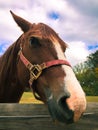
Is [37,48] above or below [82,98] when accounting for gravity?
above

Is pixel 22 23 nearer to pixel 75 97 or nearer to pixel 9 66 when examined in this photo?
pixel 9 66

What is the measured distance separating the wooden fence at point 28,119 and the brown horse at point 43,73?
0.18 m

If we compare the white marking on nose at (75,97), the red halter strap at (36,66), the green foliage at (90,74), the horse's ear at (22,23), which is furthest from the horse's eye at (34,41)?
the green foliage at (90,74)

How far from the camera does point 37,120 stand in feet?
12.8

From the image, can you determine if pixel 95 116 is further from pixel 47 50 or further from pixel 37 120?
pixel 47 50

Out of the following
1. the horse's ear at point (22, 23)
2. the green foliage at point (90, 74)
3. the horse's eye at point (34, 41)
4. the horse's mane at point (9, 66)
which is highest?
the horse's ear at point (22, 23)

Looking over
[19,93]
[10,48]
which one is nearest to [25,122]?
[19,93]

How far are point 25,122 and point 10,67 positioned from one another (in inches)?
51.9

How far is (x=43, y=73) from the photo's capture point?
4.03 metres

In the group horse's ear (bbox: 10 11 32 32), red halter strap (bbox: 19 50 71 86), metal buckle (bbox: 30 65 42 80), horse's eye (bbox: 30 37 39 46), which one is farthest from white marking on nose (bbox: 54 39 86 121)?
horse's ear (bbox: 10 11 32 32)

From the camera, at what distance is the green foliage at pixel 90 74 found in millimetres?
90188

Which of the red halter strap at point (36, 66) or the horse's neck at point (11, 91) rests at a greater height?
the red halter strap at point (36, 66)

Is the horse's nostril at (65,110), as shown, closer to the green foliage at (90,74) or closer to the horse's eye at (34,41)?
the horse's eye at (34,41)

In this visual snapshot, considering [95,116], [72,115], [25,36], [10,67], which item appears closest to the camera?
[72,115]
